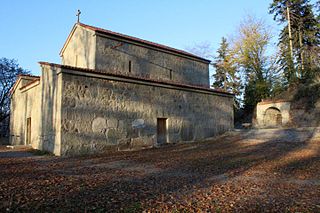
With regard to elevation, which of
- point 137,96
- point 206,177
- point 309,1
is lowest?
point 206,177

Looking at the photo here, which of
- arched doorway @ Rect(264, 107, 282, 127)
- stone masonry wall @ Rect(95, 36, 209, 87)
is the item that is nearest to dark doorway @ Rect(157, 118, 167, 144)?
stone masonry wall @ Rect(95, 36, 209, 87)

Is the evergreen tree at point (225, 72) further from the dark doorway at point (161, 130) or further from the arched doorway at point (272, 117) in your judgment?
the dark doorway at point (161, 130)

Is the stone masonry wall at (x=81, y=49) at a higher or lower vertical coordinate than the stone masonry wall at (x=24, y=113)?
higher

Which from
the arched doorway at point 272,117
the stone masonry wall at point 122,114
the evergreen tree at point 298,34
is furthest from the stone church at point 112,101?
the evergreen tree at point 298,34

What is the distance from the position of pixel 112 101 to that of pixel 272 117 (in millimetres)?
20636

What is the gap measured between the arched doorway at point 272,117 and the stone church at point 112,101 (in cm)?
1037

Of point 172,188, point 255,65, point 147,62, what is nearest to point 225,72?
point 255,65

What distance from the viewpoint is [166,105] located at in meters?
13.8

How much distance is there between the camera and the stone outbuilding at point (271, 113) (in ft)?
80.4

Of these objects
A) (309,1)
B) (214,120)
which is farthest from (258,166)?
(309,1)

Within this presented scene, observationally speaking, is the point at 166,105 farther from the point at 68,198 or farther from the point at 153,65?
the point at 68,198

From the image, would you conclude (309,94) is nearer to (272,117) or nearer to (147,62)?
(272,117)

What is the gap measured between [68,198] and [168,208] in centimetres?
168

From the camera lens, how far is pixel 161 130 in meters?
13.7
